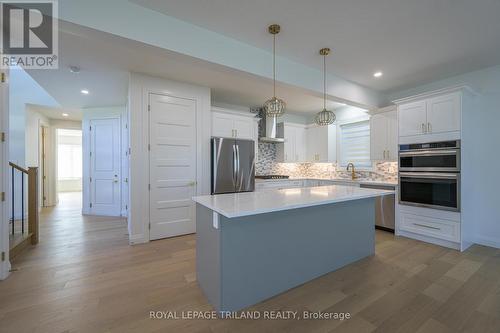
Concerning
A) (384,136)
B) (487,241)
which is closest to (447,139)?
(384,136)

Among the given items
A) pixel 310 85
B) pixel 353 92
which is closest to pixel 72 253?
pixel 310 85

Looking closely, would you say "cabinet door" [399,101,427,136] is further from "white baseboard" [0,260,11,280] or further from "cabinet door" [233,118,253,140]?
"white baseboard" [0,260,11,280]

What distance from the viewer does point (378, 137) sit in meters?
4.21

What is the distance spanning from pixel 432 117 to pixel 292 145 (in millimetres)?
2845

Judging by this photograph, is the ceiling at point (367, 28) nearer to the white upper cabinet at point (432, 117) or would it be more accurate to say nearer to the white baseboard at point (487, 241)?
the white upper cabinet at point (432, 117)

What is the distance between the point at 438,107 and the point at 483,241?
2.21 meters

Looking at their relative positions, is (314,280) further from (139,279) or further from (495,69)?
(495,69)

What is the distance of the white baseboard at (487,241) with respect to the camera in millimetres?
3219

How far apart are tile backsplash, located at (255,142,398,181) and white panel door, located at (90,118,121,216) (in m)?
3.56

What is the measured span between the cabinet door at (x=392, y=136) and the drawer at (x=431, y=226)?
1060mm

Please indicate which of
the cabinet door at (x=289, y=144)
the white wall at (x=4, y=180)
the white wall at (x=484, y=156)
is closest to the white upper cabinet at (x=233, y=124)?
the cabinet door at (x=289, y=144)

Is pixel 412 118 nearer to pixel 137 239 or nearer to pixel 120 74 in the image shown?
pixel 120 74

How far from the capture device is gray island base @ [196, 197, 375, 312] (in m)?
1.79

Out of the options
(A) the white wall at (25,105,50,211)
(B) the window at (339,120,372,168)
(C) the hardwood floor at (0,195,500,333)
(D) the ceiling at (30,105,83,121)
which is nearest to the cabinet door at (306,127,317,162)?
(B) the window at (339,120,372,168)
